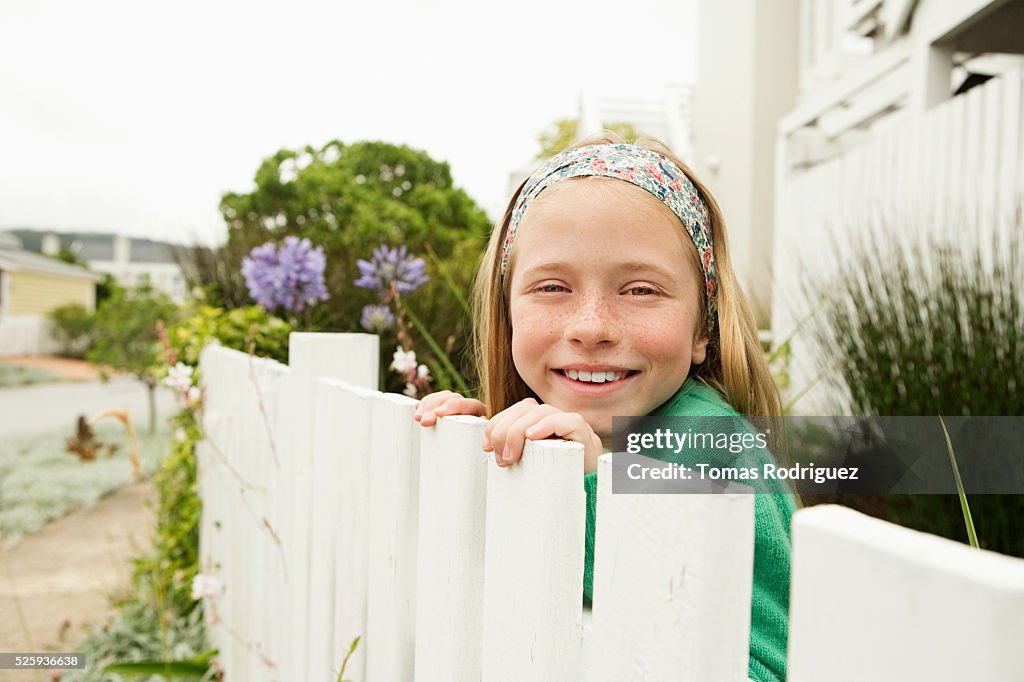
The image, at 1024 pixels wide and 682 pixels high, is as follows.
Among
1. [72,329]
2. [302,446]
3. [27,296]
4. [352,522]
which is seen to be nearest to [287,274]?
[302,446]

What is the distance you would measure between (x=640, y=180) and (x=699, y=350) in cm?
35

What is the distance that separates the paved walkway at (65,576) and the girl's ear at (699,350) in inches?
97.3

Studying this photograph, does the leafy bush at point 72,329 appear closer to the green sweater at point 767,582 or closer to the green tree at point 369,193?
the green tree at point 369,193

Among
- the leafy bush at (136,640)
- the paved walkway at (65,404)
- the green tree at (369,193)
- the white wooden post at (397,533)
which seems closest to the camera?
the white wooden post at (397,533)

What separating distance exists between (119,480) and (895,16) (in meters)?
6.64

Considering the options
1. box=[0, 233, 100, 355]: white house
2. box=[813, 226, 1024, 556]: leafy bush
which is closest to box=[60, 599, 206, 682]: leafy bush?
box=[813, 226, 1024, 556]: leafy bush

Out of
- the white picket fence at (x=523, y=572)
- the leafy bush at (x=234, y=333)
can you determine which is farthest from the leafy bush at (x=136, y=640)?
the leafy bush at (x=234, y=333)

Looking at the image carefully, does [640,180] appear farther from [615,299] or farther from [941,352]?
[941,352]

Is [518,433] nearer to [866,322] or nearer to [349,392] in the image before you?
[349,392]

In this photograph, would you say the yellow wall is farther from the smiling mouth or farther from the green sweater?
the green sweater

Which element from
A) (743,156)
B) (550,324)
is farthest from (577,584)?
(743,156)

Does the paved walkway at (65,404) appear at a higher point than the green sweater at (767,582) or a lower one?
lower

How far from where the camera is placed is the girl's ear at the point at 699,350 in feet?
4.82

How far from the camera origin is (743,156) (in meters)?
9.77
